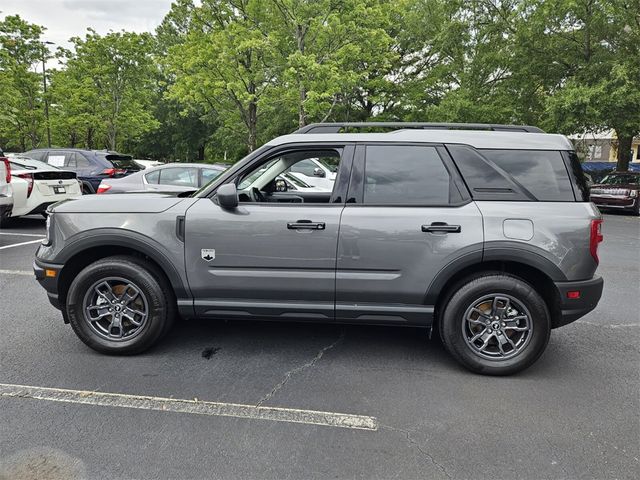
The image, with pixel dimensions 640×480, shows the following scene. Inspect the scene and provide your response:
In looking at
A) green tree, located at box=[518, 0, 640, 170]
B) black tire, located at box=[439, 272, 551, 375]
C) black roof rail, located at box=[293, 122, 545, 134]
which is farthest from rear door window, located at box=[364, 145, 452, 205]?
green tree, located at box=[518, 0, 640, 170]

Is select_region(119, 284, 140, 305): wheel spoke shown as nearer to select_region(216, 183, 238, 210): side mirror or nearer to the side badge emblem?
the side badge emblem

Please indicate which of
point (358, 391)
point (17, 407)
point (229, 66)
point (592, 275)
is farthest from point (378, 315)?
point (229, 66)

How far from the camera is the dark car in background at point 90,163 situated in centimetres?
1263

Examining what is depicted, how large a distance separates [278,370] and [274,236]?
103 centimetres

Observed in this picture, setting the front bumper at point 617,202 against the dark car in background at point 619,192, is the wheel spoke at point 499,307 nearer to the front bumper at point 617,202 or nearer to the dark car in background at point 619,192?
the dark car in background at point 619,192

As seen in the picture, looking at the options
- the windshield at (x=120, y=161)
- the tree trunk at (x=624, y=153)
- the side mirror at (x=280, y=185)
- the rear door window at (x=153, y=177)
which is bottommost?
the side mirror at (x=280, y=185)

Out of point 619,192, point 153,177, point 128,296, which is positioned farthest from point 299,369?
point 619,192

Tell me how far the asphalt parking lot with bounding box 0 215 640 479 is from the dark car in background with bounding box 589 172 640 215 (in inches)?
556

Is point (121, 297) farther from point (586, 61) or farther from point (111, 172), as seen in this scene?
point (586, 61)

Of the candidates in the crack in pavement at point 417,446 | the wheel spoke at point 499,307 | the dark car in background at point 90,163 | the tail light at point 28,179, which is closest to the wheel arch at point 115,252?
the crack in pavement at point 417,446

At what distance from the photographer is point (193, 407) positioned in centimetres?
306

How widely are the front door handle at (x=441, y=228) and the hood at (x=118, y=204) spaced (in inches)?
76.7

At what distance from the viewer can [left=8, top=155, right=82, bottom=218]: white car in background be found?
948 cm

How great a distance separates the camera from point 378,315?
3578 millimetres
